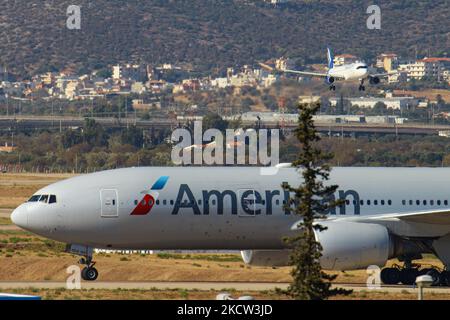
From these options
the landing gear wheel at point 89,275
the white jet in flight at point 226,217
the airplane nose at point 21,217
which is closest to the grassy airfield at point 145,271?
the white jet in flight at point 226,217

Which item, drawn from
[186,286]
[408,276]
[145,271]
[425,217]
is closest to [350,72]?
[145,271]

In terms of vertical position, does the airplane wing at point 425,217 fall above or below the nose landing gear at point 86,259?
above

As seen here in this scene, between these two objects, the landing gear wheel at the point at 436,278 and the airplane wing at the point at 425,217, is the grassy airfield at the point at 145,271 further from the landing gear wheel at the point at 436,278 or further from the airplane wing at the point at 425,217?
the landing gear wheel at the point at 436,278

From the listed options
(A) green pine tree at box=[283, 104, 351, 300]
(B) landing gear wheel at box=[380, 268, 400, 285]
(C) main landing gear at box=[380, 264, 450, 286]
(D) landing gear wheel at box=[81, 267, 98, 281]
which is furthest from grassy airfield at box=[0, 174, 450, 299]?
(D) landing gear wheel at box=[81, 267, 98, 281]

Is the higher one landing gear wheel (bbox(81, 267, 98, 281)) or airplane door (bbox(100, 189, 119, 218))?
airplane door (bbox(100, 189, 119, 218))

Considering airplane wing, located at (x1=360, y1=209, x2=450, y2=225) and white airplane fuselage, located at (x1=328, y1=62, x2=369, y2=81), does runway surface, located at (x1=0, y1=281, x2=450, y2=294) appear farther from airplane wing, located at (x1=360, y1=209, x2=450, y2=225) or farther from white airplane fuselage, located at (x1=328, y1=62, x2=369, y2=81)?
white airplane fuselage, located at (x1=328, y1=62, x2=369, y2=81)

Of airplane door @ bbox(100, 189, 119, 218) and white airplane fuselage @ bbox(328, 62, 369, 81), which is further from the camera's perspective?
white airplane fuselage @ bbox(328, 62, 369, 81)

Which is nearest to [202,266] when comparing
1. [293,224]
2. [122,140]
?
[293,224]

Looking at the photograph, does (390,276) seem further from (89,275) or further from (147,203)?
(89,275)
